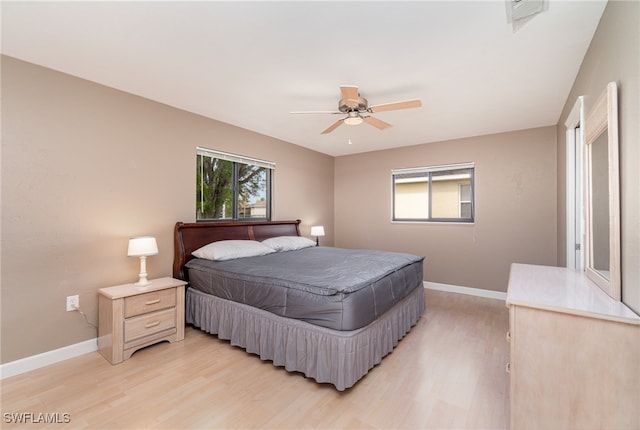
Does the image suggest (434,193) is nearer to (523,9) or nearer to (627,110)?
(523,9)

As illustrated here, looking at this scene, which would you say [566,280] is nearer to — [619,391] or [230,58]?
[619,391]

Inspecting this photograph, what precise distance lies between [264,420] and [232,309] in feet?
3.54

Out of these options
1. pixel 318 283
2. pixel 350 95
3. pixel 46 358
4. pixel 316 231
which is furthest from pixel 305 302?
pixel 316 231

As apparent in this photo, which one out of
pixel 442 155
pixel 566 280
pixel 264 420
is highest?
pixel 442 155

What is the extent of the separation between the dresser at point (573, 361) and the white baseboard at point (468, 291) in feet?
9.56

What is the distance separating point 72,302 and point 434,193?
191 inches

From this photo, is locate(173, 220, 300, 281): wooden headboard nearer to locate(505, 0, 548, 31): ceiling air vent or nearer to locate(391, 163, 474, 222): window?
locate(391, 163, 474, 222): window

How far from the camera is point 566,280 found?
179cm

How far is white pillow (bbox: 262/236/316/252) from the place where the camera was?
12.4 feet

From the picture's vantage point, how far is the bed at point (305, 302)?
1937 millimetres

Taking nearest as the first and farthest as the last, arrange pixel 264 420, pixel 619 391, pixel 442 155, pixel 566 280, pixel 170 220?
pixel 619 391 → pixel 264 420 → pixel 566 280 → pixel 170 220 → pixel 442 155

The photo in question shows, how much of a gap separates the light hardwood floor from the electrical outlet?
1.42 ft

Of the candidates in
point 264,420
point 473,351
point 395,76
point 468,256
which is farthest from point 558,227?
point 264,420

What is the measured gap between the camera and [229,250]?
3109 mm
